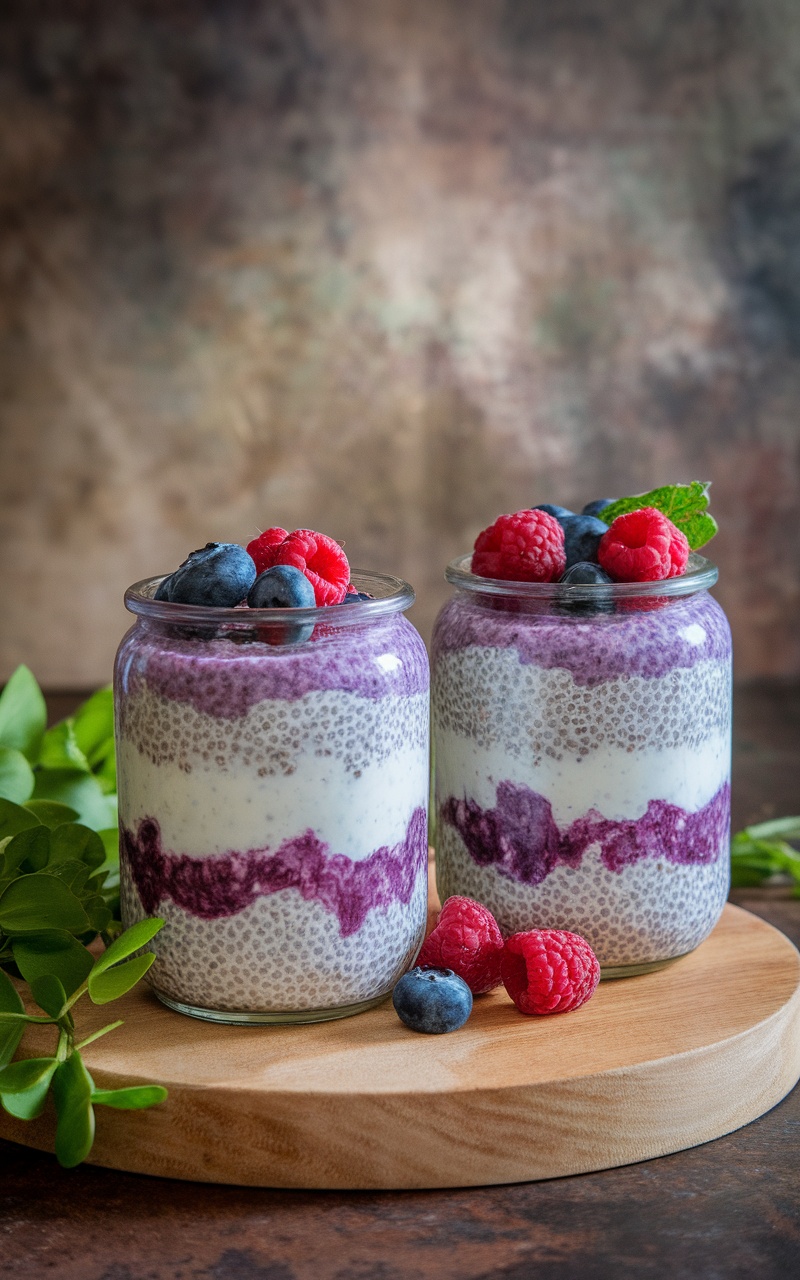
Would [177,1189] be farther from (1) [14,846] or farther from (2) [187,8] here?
(2) [187,8]

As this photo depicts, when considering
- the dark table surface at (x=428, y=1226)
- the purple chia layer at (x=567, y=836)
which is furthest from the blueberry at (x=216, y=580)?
the dark table surface at (x=428, y=1226)

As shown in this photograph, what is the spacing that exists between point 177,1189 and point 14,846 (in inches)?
10.9

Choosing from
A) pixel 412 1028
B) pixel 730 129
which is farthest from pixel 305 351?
pixel 412 1028

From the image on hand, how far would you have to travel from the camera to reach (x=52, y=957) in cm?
100

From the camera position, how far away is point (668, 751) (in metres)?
1.05

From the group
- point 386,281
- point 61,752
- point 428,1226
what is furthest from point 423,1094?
point 386,281

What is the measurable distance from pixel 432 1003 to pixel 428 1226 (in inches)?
6.5

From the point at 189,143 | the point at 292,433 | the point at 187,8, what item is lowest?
the point at 292,433

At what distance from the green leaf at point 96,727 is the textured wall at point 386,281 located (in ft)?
7.34

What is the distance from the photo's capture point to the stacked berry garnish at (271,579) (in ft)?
3.06

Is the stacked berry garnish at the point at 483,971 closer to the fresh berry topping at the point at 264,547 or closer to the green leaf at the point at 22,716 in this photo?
the fresh berry topping at the point at 264,547

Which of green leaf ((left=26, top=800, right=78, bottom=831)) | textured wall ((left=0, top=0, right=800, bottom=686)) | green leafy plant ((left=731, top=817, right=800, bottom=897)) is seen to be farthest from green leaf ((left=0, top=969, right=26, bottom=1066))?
textured wall ((left=0, top=0, right=800, bottom=686))

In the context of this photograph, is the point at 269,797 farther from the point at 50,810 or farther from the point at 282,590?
the point at 50,810

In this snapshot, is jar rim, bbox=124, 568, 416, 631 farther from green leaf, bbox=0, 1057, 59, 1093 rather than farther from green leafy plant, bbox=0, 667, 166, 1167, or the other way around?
green leaf, bbox=0, 1057, 59, 1093
